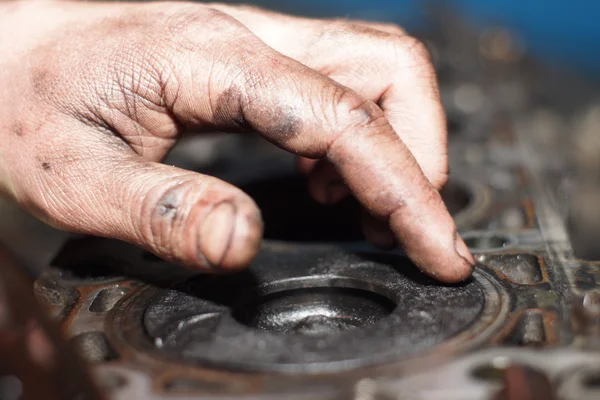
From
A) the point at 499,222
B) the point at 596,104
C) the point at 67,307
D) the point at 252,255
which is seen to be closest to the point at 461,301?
the point at 252,255

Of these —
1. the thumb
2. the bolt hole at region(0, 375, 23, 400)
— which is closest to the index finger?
the thumb

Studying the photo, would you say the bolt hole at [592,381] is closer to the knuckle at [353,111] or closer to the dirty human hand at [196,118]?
the dirty human hand at [196,118]

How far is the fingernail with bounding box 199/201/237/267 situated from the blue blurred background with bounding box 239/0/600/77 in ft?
10.4

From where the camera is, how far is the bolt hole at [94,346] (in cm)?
128

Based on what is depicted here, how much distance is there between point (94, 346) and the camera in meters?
1.31

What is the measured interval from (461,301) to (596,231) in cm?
183

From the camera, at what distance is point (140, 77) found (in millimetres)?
1510

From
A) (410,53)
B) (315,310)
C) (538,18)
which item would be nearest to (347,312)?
(315,310)

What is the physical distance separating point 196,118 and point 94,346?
551 mm

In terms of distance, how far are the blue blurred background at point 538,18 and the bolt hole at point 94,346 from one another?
324 cm

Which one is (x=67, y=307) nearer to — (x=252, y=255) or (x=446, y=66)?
(x=252, y=255)

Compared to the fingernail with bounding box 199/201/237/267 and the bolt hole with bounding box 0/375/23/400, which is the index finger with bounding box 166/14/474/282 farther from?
the bolt hole with bounding box 0/375/23/400

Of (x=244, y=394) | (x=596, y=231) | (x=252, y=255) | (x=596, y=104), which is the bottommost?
(x=596, y=231)

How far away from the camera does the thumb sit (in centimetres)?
120
